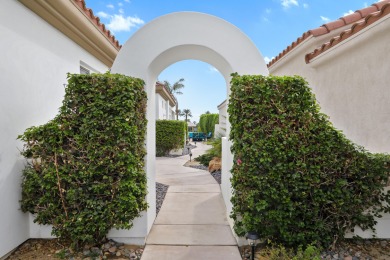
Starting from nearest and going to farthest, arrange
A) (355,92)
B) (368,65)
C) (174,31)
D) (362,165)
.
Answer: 1. (362,165)
2. (174,31)
3. (368,65)
4. (355,92)

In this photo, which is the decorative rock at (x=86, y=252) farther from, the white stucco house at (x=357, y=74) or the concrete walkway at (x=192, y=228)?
the white stucco house at (x=357, y=74)

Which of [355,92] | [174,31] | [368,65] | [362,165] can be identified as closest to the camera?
[362,165]

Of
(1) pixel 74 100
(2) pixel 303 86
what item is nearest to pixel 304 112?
(2) pixel 303 86

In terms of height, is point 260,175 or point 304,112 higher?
point 304,112

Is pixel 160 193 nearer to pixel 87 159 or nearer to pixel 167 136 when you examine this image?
pixel 87 159

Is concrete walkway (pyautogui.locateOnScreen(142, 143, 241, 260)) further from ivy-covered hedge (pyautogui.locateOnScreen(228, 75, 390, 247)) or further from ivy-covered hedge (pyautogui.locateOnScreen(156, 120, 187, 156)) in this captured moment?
ivy-covered hedge (pyautogui.locateOnScreen(156, 120, 187, 156))

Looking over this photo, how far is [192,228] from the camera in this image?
503cm

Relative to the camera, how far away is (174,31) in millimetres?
4492

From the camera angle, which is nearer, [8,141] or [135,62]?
[8,141]

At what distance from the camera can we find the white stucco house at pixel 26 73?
12.5 feet

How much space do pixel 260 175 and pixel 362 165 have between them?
1.73 metres

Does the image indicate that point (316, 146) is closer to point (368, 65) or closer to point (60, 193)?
point (368, 65)

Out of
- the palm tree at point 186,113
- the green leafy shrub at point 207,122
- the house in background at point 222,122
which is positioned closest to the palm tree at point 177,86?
the green leafy shrub at point 207,122

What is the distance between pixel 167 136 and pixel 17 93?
498 inches
